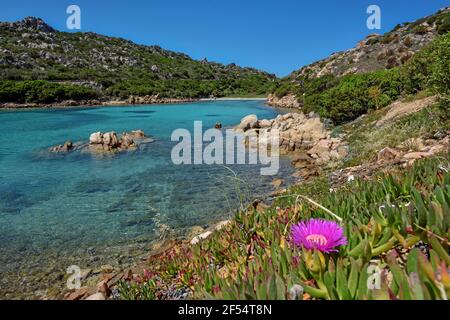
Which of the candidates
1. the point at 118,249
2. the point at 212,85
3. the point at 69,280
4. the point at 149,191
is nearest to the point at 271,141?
the point at 149,191

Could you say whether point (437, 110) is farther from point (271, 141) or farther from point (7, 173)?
point (7, 173)

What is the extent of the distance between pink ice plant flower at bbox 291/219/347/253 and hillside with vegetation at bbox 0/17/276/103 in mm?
75202

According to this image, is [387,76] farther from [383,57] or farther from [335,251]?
[383,57]

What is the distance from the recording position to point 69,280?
7.26 metres

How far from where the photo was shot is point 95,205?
1205 centimetres

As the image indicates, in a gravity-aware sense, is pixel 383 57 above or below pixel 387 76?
above

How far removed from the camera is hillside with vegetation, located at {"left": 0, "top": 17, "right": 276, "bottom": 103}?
75.0 m

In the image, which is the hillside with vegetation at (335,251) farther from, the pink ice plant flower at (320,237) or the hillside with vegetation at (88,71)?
the hillside with vegetation at (88,71)
